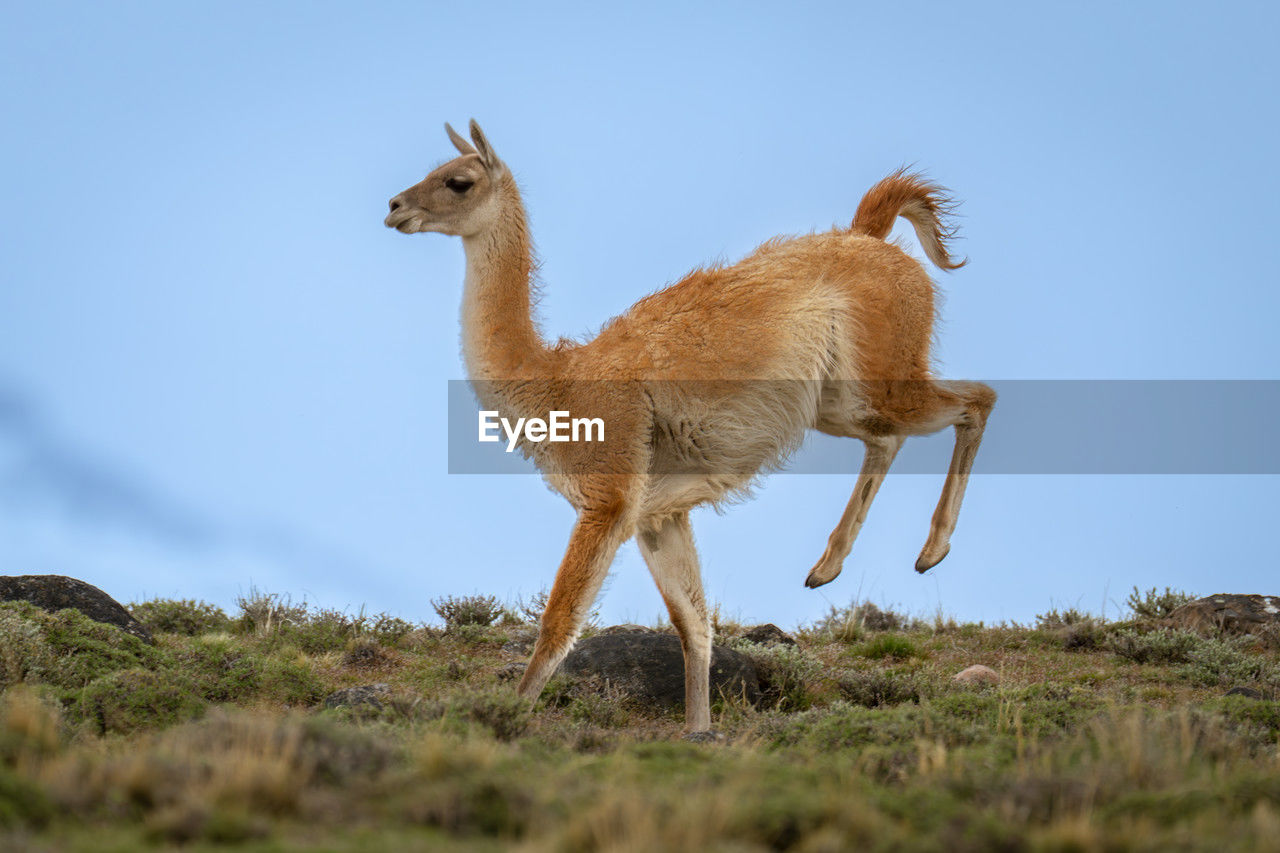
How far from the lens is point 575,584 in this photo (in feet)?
24.0

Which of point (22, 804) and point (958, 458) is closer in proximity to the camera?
point (22, 804)

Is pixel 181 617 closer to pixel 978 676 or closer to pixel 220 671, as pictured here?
pixel 220 671

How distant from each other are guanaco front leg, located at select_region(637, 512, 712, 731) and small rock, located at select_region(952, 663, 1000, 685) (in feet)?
8.24

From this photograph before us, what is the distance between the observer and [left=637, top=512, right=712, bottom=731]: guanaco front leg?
326 inches

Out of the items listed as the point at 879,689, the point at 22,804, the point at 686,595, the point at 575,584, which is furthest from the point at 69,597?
the point at 22,804

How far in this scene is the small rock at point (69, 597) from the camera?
1027cm

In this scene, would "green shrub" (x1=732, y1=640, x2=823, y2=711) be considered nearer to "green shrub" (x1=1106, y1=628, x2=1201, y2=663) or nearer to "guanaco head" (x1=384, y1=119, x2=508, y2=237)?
"green shrub" (x1=1106, y1=628, x2=1201, y2=663)

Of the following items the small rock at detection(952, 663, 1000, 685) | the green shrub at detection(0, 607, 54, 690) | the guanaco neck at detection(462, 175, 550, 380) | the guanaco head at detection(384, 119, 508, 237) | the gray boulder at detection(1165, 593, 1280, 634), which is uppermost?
the guanaco head at detection(384, 119, 508, 237)

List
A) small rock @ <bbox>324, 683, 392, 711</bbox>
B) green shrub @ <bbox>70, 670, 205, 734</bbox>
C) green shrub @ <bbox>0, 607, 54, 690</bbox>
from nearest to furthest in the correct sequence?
green shrub @ <bbox>70, 670, 205, 734</bbox>, small rock @ <bbox>324, 683, 392, 711</bbox>, green shrub @ <bbox>0, 607, 54, 690</bbox>

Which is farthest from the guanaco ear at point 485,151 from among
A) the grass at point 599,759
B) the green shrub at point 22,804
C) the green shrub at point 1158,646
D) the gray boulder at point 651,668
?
the green shrub at point 1158,646

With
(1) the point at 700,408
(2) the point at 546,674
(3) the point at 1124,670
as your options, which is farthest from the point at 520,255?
(3) the point at 1124,670

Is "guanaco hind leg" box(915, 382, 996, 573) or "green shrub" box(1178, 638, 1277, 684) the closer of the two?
"guanaco hind leg" box(915, 382, 996, 573)

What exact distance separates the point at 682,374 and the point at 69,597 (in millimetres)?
6185
